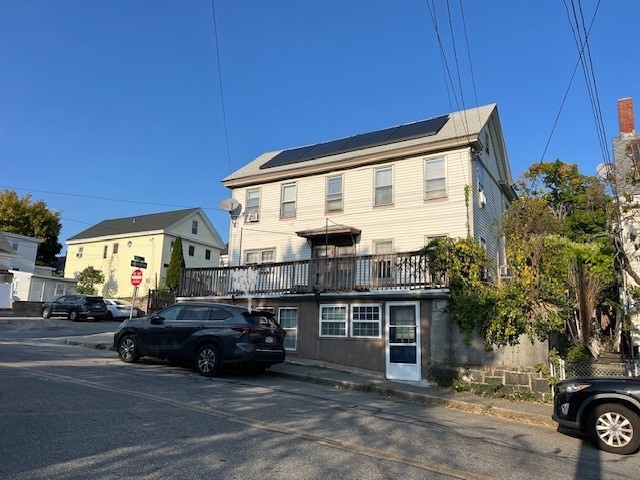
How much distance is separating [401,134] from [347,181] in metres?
2.91

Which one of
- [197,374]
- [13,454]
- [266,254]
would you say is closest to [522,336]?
[197,374]

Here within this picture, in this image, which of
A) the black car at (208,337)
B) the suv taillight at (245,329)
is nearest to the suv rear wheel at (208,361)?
the black car at (208,337)

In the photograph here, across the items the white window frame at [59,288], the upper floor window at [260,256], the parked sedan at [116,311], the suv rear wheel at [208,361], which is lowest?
the suv rear wheel at [208,361]

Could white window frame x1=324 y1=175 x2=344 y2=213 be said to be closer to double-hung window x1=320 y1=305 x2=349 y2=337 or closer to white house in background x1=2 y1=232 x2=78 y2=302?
double-hung window x1=320 y1=305 x2=349 y2=337

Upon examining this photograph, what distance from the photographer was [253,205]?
21.5m

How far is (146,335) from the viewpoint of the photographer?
12367mm

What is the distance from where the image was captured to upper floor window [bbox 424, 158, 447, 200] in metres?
17.3

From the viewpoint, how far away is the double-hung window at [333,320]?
1448 centimetres

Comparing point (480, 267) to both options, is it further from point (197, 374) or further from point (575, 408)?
point (197, 374)

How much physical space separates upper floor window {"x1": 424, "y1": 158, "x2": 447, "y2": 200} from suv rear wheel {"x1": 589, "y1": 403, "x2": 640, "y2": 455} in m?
10.8

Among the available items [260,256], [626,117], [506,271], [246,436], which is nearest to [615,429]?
[246,436]

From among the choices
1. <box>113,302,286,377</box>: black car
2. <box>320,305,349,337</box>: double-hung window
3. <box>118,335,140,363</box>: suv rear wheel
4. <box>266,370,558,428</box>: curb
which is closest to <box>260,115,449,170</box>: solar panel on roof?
<box>320,305,349,337</box>: double-hung window

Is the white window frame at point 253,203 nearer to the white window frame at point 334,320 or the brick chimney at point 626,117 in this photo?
the white window frame at point 334,320

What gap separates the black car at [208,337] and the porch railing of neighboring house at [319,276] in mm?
3330
